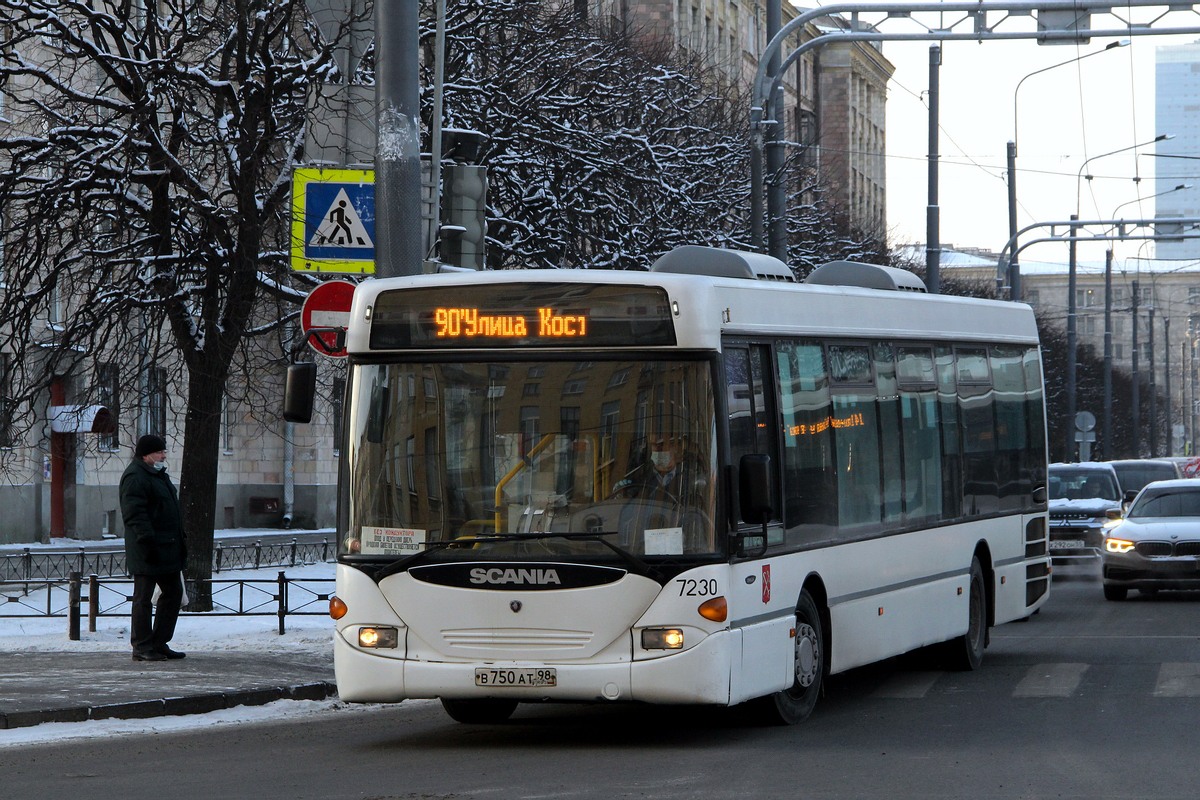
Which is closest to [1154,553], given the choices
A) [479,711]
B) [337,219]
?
[337,219]

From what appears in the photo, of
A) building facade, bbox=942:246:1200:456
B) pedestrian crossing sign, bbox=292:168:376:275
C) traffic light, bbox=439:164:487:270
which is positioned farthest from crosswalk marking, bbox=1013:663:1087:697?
building facade, bbox=942:246:1200:456

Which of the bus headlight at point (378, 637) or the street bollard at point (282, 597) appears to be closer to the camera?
the bus headlight at point (378, 637)

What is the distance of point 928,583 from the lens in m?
13.7

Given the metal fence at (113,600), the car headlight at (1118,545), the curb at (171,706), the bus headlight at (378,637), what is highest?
the car headlight at (1118,545)

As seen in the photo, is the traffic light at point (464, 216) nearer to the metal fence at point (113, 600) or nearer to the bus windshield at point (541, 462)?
the metal fence at point (113, 600)

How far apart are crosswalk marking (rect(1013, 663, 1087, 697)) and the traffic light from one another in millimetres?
5193

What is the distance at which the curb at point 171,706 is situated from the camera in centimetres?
1144

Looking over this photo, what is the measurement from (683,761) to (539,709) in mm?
2744

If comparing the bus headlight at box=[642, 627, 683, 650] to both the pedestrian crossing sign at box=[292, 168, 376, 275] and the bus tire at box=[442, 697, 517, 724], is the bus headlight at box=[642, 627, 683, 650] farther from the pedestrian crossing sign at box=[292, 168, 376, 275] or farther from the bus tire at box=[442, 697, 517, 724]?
the pedestrian crossing sign at box=[292, 168, 376, 275]

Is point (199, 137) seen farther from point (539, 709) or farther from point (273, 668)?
point (539, 709)

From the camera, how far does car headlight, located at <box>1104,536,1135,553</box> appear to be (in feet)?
76.0

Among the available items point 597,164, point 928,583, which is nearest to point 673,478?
point 928,583

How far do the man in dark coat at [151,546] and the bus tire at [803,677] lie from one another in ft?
17.9

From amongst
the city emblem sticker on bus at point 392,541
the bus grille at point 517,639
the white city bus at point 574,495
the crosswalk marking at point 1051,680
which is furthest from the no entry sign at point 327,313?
the crosswalk marking at point 1051,680
